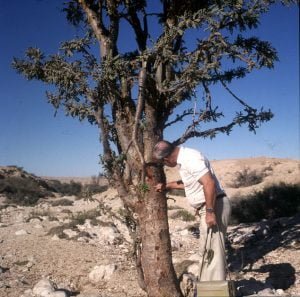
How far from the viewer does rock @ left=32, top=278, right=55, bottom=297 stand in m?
6.05

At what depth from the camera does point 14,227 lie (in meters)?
12.7

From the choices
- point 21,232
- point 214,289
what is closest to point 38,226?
point 21,232

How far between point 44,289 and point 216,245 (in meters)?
2.48

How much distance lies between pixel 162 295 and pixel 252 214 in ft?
26.7

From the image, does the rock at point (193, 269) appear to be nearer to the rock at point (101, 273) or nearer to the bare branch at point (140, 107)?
the rock at point (101, 273)

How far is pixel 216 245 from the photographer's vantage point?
5.20 m

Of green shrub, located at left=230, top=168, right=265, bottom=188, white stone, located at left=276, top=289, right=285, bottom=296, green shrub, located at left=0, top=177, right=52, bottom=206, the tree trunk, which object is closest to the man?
the tree trunk

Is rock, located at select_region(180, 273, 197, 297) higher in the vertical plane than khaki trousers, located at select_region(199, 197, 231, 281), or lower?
lower

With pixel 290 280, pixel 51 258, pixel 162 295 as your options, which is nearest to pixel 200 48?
pixel 162 295

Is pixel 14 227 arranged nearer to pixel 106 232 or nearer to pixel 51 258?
pixel 106 232

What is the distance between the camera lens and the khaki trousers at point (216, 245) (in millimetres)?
5176

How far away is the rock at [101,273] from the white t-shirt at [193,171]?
2.39m

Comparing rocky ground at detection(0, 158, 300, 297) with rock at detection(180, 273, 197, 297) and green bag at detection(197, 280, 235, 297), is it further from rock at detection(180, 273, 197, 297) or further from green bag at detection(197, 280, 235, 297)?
green bag at detection(197, 280, 235, 297)

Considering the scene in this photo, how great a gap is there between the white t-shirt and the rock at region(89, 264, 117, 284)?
2.39 metres
